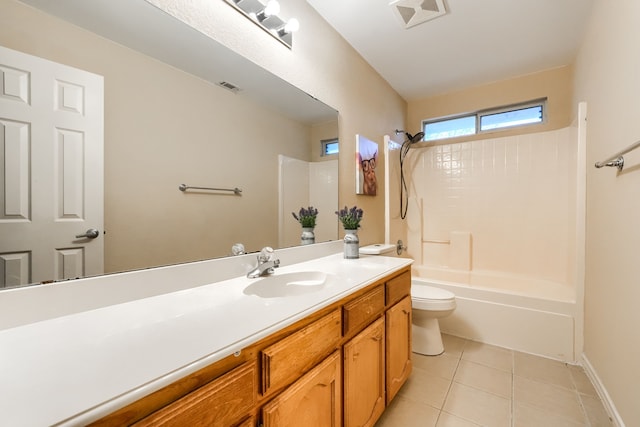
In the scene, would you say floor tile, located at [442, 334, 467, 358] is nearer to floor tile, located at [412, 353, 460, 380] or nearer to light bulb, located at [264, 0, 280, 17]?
floor tile, located at [412, 353, 460, 380]

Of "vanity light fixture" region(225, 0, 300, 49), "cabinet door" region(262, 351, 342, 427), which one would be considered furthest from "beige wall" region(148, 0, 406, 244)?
"cabinet door" region(262, 351, 342, 427)

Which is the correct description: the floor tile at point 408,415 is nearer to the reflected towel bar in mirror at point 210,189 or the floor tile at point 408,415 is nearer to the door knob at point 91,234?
the reflected towel bar in mirror at point 210,189

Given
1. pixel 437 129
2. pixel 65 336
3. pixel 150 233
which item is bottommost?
pixel 65 336

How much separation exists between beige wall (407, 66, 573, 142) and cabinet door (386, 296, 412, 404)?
2362 mm

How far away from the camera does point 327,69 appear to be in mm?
1933

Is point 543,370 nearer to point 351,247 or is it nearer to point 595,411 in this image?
point 595,411

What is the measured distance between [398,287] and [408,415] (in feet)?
2.23

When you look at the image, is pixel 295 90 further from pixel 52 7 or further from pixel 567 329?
pixel 567 329

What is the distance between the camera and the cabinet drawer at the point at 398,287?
4.58ft

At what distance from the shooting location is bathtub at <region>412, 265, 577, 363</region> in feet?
6.49

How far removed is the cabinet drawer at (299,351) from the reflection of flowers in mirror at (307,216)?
2.54 ft

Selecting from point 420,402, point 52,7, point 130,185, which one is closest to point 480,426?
point 420,402

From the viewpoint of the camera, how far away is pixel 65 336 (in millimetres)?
645

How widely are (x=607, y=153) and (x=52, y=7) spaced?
2.50m
